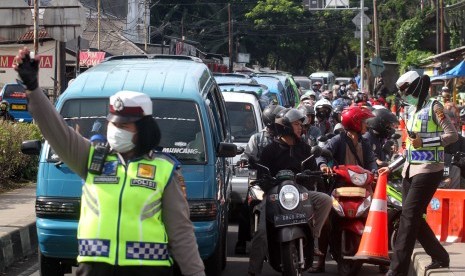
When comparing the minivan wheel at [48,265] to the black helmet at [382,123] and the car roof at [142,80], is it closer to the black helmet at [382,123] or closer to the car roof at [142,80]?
the car roof at [142,80]

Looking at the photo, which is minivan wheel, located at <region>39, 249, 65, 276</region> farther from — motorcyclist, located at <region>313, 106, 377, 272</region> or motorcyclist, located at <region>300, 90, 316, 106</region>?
motorcyclist, located at <region>300, 90, 316, 106</region>

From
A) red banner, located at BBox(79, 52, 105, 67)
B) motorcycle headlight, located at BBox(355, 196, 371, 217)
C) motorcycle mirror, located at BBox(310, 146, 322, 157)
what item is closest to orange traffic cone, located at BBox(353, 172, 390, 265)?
motorcycle headlight, located at BBox(355, 196, 371, 217)

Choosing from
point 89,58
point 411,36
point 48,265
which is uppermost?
point 411,36

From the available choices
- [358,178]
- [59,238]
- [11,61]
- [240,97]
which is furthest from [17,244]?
[11,61]

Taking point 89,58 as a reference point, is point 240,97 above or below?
below

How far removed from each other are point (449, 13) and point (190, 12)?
2594cm

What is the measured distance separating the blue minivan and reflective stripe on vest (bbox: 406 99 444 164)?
1612 mm

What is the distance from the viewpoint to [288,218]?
8.85m

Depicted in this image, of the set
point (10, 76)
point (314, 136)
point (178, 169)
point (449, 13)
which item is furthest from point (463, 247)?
point (449, 13)

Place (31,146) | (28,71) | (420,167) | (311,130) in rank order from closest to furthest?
(28,71)
(31,146)
(420,167)
(311,130)

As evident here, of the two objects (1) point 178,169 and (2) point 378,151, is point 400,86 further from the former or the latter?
(1) point 178,169

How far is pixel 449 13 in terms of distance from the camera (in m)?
50.5

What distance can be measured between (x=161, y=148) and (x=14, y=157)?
785cm

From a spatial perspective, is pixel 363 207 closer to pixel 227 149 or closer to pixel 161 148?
pixel 227 149
